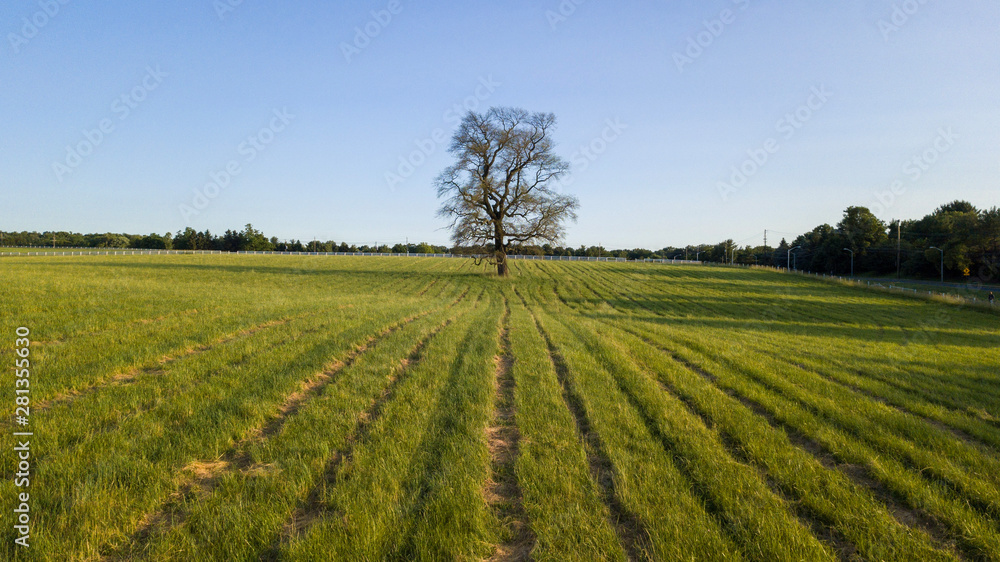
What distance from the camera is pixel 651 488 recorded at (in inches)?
159

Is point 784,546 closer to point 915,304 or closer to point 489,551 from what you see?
point 489,551

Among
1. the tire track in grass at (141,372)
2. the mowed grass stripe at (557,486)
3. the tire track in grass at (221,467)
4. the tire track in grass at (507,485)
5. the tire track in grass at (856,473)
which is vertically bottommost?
the tire track in grass at (856,473)

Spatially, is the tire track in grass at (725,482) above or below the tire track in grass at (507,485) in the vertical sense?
above

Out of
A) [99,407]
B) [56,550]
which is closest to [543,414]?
[56,550]

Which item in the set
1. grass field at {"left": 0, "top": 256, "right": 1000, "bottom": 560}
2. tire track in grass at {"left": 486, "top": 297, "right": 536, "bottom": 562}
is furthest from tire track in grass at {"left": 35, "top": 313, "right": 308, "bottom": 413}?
tire track in grass at {"left": 486, "top": 297, "right": 536, "bottom": 562}

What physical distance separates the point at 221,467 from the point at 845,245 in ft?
360

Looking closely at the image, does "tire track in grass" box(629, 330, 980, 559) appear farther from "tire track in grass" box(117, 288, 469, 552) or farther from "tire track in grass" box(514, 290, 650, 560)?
"tire track in grass" box(117, 288, 469, 552)

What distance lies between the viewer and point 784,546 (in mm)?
3223

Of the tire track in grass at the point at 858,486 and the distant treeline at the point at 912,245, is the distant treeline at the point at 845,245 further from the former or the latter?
the tire track in grass at the point at 858,486

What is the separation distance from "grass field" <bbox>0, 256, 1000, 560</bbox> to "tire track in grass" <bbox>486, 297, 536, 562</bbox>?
2 centimetres

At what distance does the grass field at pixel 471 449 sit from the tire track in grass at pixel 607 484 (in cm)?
3

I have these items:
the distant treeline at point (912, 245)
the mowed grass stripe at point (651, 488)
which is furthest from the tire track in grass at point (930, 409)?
the distant treeline at point (912, 245)

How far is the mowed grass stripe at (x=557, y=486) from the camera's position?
10.5ft

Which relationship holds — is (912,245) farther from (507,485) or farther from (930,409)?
(507,485)
